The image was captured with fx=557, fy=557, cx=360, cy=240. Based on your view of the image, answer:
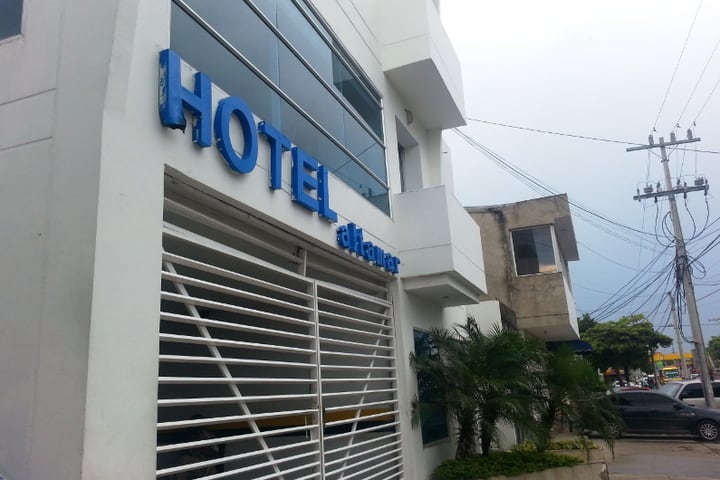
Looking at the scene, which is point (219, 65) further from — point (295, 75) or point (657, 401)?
point (657, 401)

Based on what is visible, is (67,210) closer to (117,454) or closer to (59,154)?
(59,154)

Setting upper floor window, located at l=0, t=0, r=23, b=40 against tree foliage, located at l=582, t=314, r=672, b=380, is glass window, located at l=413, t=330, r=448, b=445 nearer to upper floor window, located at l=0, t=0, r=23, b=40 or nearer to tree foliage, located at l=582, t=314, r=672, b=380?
upper floor window, located at l=0, t=0, r=23, b=40

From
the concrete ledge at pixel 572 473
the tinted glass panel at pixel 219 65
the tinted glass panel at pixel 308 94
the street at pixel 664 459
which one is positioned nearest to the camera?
the tinted glass panel at pixel 219 65

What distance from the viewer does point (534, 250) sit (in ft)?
56.6

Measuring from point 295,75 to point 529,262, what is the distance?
42.0 feet

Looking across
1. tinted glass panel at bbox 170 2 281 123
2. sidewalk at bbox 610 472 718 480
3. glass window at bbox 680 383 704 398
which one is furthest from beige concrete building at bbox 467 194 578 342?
tinted glass panel at bbox 170 2 281 123

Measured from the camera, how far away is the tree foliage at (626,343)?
30812mm

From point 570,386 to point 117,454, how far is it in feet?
26.1

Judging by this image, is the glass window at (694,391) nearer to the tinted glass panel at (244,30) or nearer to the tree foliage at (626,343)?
the tree foliage at (626,343)

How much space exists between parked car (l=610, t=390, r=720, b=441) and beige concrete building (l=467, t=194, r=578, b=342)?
2.73 metres

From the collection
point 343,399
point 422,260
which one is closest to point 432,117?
point 422,260

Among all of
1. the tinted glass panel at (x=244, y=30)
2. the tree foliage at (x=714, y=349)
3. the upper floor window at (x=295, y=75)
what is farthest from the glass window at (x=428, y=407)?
the tree foliage at (x=714, y=349)

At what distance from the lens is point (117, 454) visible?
2.93 metres

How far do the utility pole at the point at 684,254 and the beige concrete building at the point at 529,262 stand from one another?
495 cm
